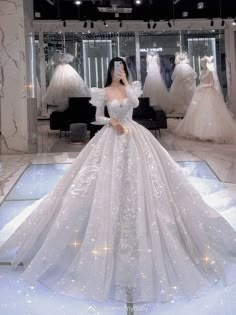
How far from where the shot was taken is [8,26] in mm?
7754

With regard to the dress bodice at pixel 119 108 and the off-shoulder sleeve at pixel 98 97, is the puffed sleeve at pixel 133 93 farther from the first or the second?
the off-shoulder sleeve at pixel 98 97

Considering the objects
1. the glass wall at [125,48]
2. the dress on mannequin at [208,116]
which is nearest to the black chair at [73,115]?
the glass wall at [125,48]

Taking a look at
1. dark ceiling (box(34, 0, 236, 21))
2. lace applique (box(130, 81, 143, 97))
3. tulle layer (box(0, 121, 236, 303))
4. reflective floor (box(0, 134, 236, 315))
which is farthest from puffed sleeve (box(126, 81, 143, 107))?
dark ceiling (box(34, 0, 236, 21))

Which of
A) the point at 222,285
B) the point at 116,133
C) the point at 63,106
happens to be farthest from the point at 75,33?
the point at 222,285

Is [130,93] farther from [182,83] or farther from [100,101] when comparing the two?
[182,83]

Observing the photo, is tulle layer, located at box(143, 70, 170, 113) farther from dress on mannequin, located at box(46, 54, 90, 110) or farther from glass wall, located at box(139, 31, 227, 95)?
dress on mannequin, located at box(46, 54, 90, 110)

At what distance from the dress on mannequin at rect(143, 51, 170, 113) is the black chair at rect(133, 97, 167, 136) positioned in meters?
0.28

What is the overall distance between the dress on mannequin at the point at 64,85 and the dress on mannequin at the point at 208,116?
7.79 feet

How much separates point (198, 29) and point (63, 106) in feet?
12.4

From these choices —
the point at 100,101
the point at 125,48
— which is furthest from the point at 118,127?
the point at 125,48

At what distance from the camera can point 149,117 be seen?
9.82m

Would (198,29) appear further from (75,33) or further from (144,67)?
(75,33)

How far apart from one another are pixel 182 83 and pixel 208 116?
153cm

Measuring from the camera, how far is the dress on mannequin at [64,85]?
9.87 meters
